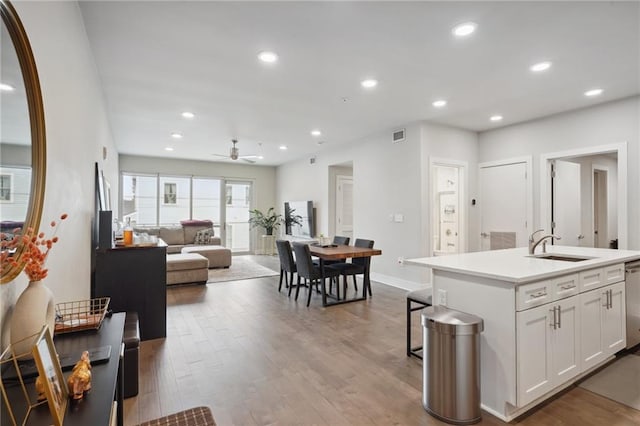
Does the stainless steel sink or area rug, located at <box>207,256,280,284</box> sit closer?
the stainless steel sink

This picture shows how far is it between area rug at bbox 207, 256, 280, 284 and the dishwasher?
17.1 ft

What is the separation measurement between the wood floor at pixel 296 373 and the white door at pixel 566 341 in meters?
0.20

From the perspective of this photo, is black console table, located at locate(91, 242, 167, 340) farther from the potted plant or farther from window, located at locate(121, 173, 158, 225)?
the potted plant

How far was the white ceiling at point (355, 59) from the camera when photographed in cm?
236

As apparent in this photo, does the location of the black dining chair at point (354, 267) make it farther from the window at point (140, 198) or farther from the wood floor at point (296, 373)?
the window at point (140, 198)

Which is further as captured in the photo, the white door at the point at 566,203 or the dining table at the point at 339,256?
the white door at the point at 566,203

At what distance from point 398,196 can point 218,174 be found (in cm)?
592

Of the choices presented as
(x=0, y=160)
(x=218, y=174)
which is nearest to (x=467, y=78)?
(x=0, y=160)

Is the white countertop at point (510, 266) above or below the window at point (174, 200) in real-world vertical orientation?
below

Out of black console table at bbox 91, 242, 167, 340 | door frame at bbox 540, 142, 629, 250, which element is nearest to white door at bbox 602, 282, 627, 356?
door frame at bbox 540, 142, 629, 250

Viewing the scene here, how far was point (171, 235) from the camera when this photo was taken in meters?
7.95

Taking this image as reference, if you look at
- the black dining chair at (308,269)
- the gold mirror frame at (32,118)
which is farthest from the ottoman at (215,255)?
the gold mirror frame at (32,118)

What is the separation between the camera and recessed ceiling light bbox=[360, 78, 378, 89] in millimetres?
3607

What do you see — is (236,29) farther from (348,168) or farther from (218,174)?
(218,174)
